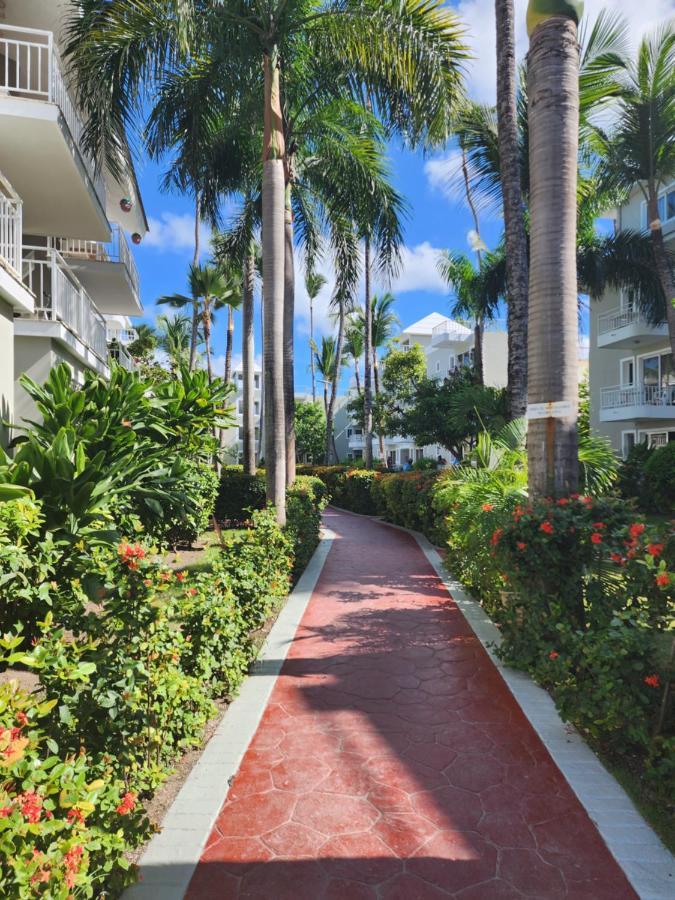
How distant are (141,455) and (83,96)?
234 inches

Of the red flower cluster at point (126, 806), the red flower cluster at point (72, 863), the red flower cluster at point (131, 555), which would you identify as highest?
the red flower cluster at point (131, 555)

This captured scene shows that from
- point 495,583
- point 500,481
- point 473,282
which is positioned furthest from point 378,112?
point 473,282

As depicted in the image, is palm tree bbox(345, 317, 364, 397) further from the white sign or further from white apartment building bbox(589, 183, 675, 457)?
the white sign

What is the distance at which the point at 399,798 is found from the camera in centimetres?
349

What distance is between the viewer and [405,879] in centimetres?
282

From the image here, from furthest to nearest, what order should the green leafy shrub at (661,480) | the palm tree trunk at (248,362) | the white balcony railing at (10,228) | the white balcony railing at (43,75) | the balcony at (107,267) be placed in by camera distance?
the palm tree trunk at (248,362), the green leafy shrub at (661,480), the balcony at (107,267), the white balcony railing at (43,75), the white balcony railing at (10,228)

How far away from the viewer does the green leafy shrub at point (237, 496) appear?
15.1 metres

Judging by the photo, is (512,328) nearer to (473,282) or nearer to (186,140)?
(186,140)

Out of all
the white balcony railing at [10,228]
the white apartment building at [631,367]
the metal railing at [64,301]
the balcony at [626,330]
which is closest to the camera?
the white balcony railing at [10,228]

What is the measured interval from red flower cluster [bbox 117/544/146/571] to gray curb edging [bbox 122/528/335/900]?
4.80 feet

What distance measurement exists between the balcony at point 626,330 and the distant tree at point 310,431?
31233 millimetres

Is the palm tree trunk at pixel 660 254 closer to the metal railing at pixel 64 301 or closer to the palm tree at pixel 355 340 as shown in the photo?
the metal railing at pixel 64 301

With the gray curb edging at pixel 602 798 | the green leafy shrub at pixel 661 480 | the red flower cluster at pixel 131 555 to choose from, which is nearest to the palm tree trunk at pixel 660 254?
the green leafy shrub at pixel 661 480

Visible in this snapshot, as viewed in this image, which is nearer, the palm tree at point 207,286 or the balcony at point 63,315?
the balcony at point 63,315
